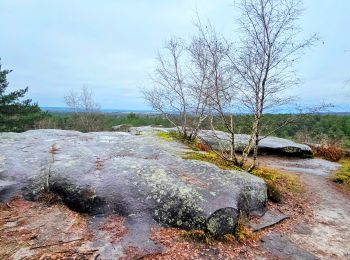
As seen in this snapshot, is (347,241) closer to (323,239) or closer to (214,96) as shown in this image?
(323,239)

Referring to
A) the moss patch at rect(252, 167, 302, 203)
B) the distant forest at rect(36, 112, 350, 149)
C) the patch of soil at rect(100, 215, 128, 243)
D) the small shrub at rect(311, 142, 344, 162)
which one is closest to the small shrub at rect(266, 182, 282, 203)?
the moss patch at rect(252, 167, 302, 203)

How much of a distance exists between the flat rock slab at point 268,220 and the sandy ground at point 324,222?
375 mm

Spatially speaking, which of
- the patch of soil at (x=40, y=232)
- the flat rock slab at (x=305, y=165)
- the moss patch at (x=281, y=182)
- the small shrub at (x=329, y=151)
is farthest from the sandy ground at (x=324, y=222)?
the patch of soil at (x=40, y=232)

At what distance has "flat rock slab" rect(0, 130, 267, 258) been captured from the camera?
18.9 ft

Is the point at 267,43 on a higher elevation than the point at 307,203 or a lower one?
higher

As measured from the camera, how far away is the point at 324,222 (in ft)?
23.2

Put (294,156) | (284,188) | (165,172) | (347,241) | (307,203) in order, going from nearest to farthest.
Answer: (347,241) → (165,172) → (307,203) → (284,188) → (294,156)

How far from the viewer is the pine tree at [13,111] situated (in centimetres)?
3059

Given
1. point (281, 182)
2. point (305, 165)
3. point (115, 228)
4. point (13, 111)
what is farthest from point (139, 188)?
point (13, 111)

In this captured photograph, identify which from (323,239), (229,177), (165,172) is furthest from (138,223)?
(323,239)

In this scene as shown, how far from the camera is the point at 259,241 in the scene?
229 inches

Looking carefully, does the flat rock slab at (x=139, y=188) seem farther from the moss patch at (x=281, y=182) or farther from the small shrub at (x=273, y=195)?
the moss patch at (x=281, y=182)

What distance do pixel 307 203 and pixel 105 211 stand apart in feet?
17.3

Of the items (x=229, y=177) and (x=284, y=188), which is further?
(x=284, y=188)
